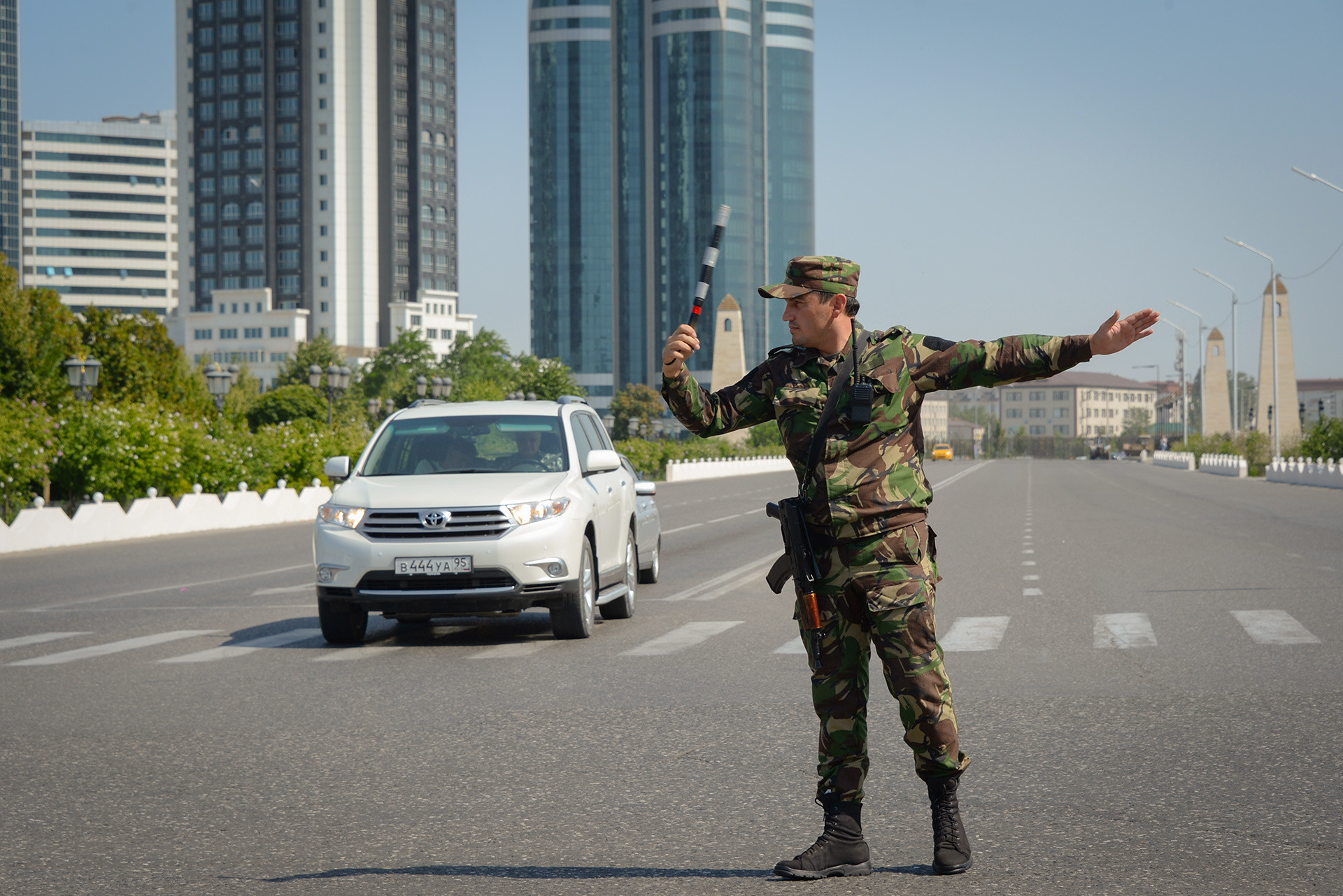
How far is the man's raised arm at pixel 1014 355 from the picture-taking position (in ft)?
15.8

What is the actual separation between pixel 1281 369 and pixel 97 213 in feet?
507

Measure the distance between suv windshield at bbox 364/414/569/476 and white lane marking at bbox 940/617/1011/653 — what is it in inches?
130

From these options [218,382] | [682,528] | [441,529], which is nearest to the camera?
[441,529]

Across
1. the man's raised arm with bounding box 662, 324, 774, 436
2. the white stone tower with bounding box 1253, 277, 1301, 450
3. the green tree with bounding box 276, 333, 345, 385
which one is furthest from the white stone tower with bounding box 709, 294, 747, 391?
the man's raised arm with bounding box 662, 324, 774, 436

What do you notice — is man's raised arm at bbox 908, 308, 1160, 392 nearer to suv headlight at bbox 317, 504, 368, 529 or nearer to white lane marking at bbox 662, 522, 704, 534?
suv headlight at bbox 317, 504, 368, 529

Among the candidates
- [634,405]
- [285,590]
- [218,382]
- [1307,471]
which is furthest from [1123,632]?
[634,405]

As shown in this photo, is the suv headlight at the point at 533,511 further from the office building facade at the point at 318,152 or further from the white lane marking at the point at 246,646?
the office building facade at the point at 318,152

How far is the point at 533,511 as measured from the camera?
11.2m

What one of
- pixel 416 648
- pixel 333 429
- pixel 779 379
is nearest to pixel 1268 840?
pixel 779 379

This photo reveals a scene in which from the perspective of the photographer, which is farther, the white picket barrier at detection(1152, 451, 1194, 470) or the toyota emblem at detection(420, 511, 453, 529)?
the white picket barrier at detection(1152, 451, 1194, 470)

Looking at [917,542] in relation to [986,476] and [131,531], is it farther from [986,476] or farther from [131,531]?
[986,476]

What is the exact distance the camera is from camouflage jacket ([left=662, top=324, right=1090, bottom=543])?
15.4 ft

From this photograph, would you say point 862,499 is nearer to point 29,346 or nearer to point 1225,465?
point 29,346

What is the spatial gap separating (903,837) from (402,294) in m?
170
